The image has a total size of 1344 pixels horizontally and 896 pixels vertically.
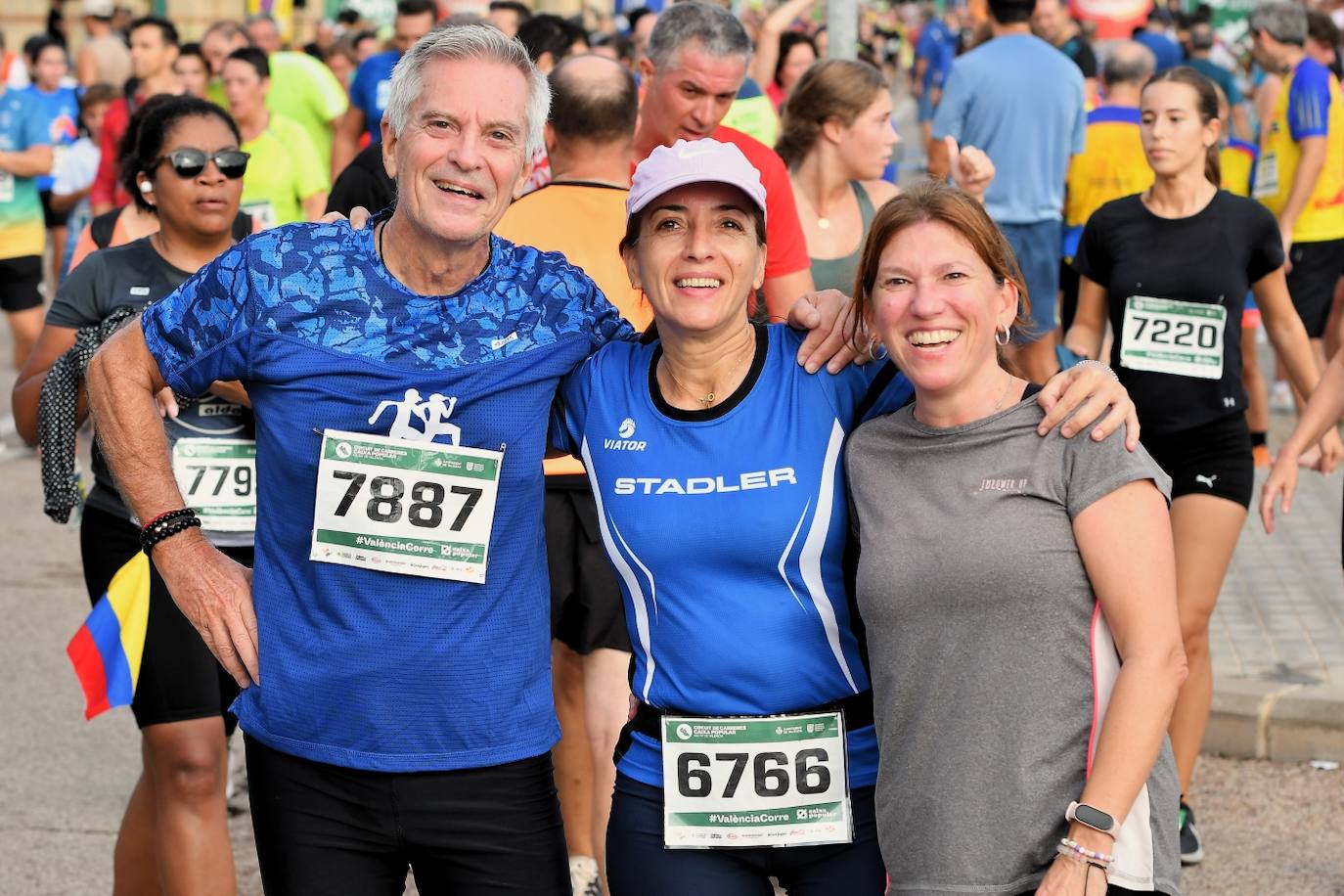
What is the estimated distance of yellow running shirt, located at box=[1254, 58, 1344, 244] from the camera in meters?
10.3

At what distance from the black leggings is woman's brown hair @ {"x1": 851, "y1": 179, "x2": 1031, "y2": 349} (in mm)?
849

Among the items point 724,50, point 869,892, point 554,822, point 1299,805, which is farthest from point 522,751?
point 1299,805

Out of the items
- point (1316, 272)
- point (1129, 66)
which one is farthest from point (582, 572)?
point (1316, 272)

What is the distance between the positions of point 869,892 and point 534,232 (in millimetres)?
2397

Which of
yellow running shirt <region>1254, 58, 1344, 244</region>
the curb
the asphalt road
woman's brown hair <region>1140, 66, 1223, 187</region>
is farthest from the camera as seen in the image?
yellow running shirt <region>1254, 58, 1344, 244</region>

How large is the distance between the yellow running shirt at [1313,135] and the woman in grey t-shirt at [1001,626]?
798 centimetres

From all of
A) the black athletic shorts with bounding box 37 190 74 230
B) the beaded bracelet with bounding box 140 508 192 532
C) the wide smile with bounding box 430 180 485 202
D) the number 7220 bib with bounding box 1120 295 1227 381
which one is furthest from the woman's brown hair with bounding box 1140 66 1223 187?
the black athletic shorts with bounding box 37 190 74 230

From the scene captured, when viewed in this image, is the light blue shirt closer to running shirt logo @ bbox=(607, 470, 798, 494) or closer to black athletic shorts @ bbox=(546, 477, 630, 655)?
black athletic shorts @ bbox=(546, 477, 630, 655)

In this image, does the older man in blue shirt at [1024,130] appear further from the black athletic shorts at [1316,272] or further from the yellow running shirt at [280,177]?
the yellow running shirt at [280,177]

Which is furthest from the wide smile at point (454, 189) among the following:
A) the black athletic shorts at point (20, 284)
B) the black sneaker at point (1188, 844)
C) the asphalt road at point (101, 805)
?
the black athletic shorts at point (20, 284)

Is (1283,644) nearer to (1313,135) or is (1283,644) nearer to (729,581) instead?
(1313,135)

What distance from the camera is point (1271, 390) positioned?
12.1 m

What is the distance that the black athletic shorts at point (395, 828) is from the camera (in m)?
3.20

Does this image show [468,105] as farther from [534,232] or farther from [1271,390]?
[1271,390]
